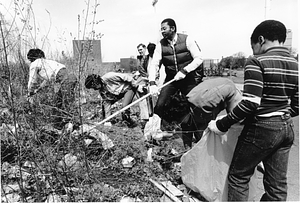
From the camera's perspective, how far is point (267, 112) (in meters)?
1.39

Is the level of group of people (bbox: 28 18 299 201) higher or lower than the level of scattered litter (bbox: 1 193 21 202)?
higher

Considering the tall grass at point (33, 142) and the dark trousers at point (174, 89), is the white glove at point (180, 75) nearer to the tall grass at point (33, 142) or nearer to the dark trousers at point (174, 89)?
the dark trousers at point (174, 89)

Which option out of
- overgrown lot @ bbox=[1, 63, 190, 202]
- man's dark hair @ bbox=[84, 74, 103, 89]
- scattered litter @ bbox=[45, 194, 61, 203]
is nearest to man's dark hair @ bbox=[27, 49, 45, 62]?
overgrown lot @ bbox=[1, 63, 190, 202]

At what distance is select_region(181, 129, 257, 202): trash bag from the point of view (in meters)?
1.70

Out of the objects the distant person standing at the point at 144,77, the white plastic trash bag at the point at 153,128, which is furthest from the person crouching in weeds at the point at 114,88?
the white plastic trash bag at the point at 153,128

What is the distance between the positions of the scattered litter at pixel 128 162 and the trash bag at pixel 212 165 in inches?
26.4

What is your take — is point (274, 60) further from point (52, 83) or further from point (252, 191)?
point (52, 83)

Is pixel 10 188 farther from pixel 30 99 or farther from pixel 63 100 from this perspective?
pixel 63 100

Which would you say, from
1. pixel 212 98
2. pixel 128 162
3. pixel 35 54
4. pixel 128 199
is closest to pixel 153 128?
pixel 128 162

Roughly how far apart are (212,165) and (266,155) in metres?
0.43

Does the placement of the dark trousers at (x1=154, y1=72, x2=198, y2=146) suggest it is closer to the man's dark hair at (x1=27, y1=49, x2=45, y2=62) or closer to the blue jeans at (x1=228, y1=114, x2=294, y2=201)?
the blue jeans at (x1=228, y1=114, x2=294, y2=201)

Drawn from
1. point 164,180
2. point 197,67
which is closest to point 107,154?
point 164,180

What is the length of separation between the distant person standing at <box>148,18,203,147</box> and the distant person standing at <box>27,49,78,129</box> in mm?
992

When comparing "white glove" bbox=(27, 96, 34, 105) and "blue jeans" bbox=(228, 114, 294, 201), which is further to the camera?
"white glove" bbox=(27, 96, 34, 105)
